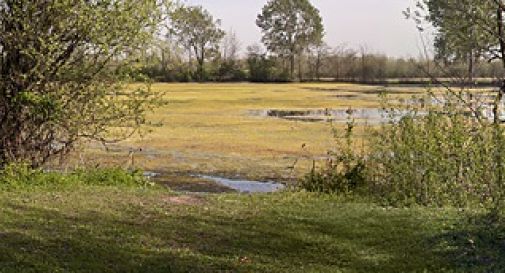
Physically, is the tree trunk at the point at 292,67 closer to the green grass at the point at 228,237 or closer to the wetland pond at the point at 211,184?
the wetland pond at the point at 211,184

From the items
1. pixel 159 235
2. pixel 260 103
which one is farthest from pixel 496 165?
pixel 260 103

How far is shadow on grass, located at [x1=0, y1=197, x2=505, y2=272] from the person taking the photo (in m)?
8.81

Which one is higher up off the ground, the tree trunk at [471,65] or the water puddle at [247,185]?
the tree trunk at [471,65]

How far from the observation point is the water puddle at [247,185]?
73.7 feet

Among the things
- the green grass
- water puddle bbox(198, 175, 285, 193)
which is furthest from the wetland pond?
the green grass

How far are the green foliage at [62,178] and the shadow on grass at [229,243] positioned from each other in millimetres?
3051

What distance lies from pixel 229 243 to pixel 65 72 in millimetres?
8334

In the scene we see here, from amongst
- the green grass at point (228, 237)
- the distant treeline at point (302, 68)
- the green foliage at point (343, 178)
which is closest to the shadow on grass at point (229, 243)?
the green grass at point (228, 237)

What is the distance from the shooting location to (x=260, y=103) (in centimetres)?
6359

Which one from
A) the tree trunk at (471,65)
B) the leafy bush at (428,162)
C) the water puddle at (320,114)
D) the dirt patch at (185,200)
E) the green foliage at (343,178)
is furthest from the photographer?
the water puddle at (320,114)

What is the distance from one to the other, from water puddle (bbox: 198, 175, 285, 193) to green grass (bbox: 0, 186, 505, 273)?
849 centimetres

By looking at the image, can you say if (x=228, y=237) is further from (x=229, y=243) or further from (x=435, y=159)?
(x=435, y=159)

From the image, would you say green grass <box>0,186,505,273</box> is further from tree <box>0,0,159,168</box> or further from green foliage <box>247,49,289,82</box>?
green foliage <box>247,49,289,82</box>

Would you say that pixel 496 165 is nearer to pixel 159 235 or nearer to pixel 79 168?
pixel 159 235
